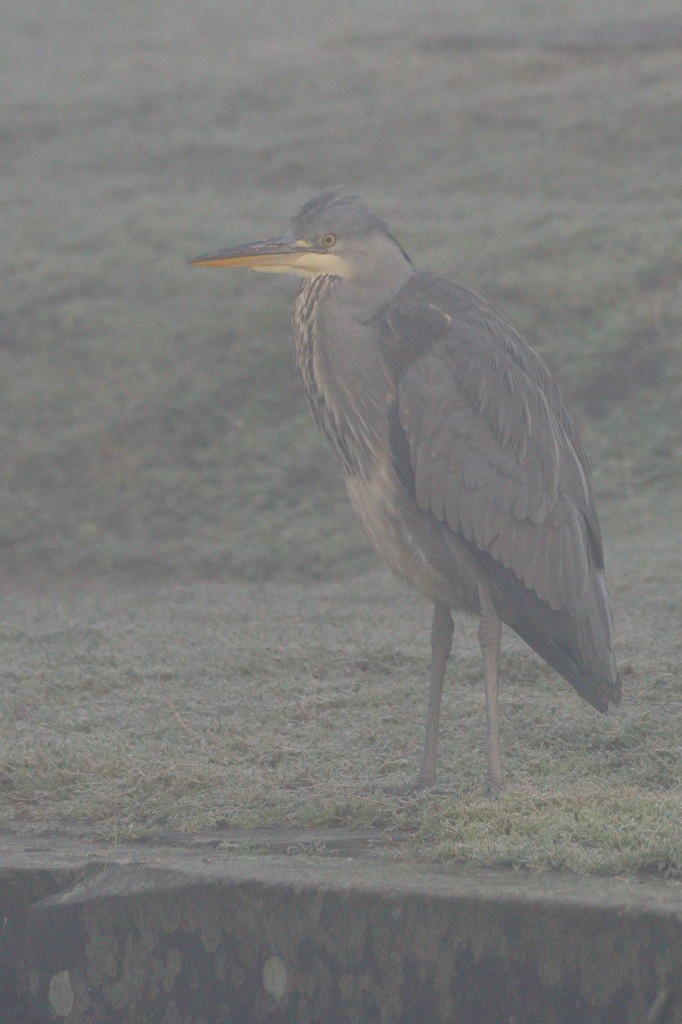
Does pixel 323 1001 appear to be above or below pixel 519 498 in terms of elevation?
below

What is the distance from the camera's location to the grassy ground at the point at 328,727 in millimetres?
3744

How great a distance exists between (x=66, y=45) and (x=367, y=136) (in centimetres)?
569

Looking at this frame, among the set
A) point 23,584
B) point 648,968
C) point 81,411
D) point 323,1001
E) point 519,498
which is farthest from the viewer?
point 81,411

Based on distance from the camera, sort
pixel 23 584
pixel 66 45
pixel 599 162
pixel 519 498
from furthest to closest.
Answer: pixel 66 45 → pixel 599 162 → pixel 23 584 → pixel 519 498

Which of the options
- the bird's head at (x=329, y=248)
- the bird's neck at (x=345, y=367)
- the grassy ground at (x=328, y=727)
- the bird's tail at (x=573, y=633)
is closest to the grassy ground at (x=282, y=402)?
the grassy ground at (x=328, y=727)

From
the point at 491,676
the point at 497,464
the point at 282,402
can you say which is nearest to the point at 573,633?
the point at 491,676

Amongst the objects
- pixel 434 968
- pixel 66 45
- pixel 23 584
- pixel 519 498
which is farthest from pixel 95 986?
pixel 66 45

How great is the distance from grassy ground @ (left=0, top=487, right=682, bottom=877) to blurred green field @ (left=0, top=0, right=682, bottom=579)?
1168 mm

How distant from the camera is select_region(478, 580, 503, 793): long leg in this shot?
4.06 meters

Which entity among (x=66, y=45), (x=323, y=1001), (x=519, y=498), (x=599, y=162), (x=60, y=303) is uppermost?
(x=66, y=45)

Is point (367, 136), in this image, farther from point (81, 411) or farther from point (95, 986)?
point (95, 986)

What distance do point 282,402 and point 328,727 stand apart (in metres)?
4.12

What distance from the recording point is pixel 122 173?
1240 centimetres

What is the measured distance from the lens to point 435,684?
4348 millimetres
